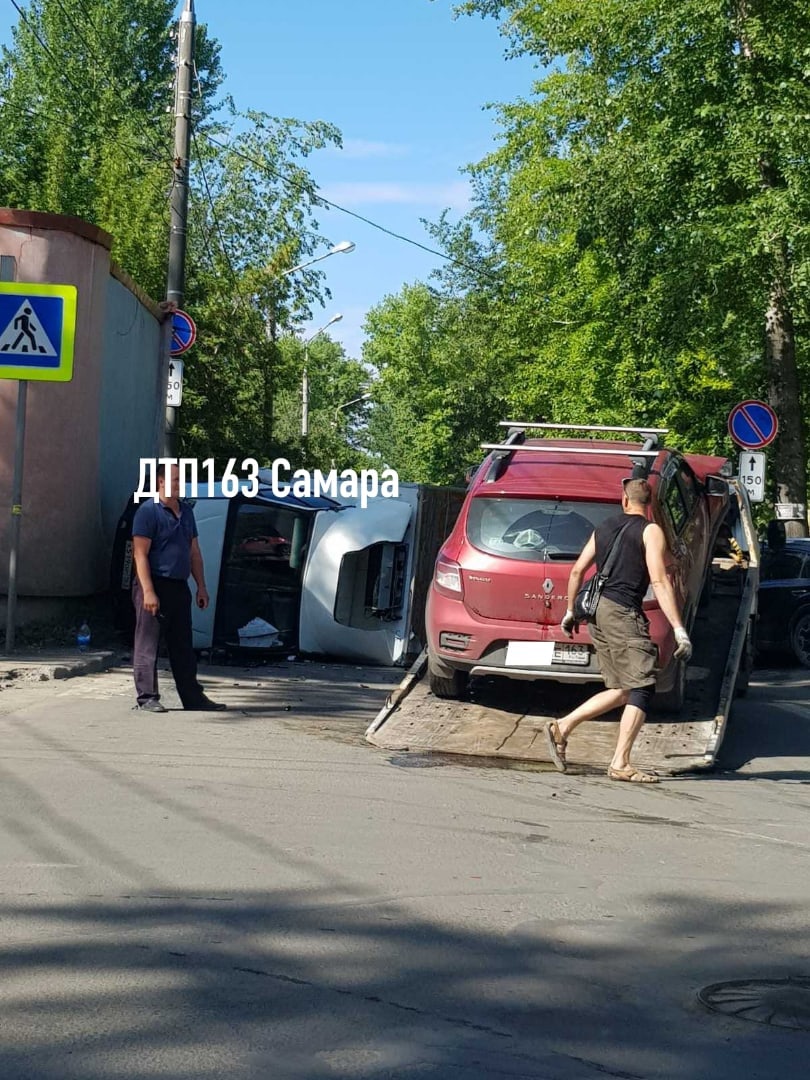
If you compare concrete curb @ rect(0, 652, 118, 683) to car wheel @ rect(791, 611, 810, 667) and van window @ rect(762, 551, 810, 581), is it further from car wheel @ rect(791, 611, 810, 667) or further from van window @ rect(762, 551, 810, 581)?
van window @ rect(762, 551, 810, 581)

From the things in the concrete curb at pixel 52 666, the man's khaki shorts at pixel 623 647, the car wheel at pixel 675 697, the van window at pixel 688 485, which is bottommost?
the concrete curb at pixel 52 666

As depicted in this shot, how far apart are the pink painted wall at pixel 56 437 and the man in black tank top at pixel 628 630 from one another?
675 cm

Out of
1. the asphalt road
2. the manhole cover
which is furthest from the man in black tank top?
the manhole cover

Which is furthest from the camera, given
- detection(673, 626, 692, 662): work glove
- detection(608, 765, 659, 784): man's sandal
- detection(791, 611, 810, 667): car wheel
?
detection(791, 611, 810, 667): car wheel

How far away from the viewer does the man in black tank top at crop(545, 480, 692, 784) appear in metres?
8.79

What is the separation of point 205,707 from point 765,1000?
6.91m

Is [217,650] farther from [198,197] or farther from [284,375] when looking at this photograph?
[198,197]

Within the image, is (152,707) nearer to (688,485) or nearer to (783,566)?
(688,485)

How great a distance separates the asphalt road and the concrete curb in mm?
2837

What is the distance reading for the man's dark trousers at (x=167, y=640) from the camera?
1068cm

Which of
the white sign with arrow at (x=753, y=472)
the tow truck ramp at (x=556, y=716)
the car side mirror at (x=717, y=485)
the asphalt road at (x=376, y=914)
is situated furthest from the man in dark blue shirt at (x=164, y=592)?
the white sign with arrow at (x=753, y=472)

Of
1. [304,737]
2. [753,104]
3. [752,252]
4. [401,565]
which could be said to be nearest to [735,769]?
[304,737]

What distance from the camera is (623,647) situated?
8.89m

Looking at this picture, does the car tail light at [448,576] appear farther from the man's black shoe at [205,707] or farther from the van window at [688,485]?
the van window at [688,485]
